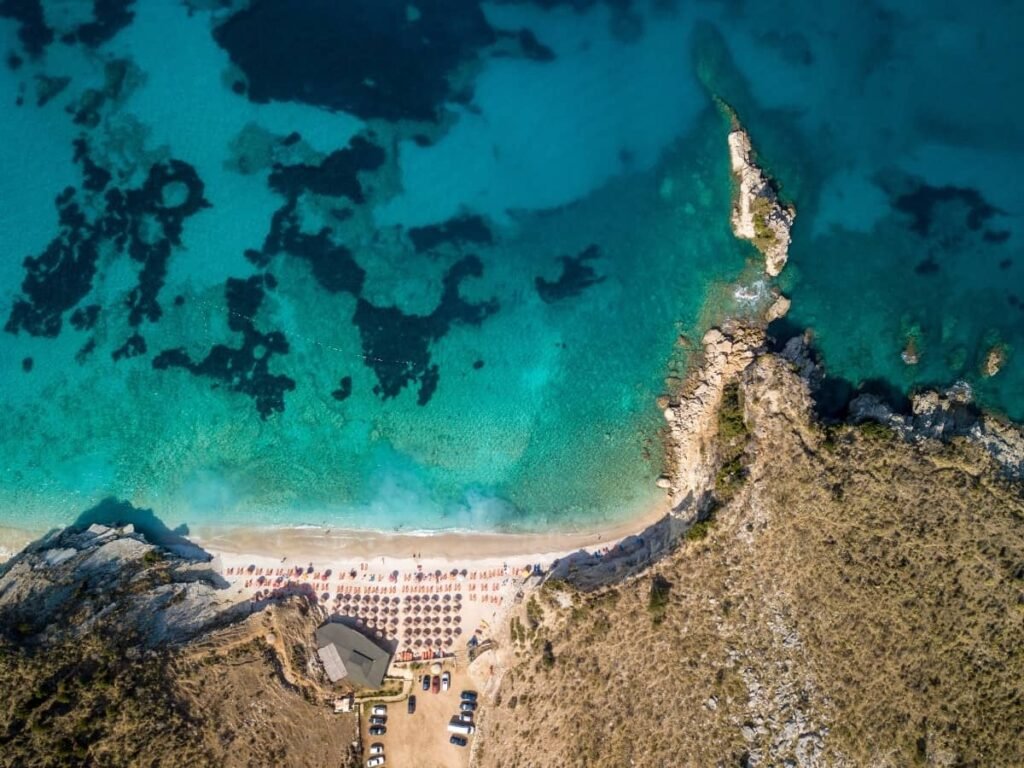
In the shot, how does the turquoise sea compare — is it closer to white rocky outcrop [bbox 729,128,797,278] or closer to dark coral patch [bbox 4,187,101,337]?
dark coral patch [bbox 4,187,101,337]

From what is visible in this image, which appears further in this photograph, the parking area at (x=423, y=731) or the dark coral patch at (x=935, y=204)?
the dark coral patch at (x=935, y=204)

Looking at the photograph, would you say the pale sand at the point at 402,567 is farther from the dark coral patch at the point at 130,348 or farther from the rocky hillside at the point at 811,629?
the dark coral patch at the point at 130,348

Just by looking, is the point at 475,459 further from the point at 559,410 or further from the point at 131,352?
the point at 131,352

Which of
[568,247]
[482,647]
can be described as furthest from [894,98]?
[482,647]

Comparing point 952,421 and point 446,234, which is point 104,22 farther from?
point 952,421

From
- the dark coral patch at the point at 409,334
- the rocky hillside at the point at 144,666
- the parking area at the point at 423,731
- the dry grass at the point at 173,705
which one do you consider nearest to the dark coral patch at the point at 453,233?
the dark coral patch at the point at 409,334

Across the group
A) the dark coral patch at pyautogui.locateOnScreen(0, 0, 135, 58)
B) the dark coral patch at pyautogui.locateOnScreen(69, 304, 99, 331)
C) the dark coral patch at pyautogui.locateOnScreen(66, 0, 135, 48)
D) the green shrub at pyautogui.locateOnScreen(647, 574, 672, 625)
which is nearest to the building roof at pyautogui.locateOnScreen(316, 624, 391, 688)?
the green shrub at pyautogui.locateOnScreen(647, 574, 672, 625)

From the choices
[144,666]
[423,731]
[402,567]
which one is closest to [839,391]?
[402,567]
